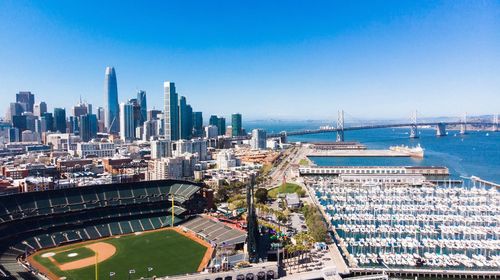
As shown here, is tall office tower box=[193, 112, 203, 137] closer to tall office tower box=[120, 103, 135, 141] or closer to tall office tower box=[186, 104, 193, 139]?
tall office tower box=[186, 104, 193, 139]

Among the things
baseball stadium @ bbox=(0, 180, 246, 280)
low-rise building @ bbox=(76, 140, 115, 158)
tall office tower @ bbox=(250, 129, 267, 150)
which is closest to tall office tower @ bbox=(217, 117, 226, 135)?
tall office tower @ bbox=(250, 129, 267, 150)

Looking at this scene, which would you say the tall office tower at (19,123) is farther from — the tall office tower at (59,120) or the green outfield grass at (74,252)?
the green outfield grass at (74,252)

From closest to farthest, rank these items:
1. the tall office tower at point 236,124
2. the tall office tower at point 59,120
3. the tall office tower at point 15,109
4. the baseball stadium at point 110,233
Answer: the baseball stadium at point 110,233 < the tall office tower at point 59,120 < the tall office tower at point 236,124 < the tall office tower at point 15,109

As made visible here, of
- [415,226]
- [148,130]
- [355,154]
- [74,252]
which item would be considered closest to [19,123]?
[148,130]

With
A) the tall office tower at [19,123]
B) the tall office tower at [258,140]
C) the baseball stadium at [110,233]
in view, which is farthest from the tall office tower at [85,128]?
the baseball stadium at [110,233]

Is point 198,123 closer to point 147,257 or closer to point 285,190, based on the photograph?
point 285,190

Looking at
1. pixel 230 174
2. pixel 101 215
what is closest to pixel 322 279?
pixel 101 215

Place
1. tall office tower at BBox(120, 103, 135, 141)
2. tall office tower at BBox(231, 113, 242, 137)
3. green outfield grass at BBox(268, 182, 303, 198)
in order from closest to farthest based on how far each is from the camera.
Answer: green outfield grass at BBox(268, 182, 303, 198) → tall office tower at BBox(120, 103, 135, 141) → tall office tower at BBox(231, 113, 242, 137)
